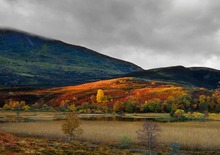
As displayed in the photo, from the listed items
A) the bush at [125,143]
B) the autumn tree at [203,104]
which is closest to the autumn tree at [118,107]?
the autumn tree at [203,104]

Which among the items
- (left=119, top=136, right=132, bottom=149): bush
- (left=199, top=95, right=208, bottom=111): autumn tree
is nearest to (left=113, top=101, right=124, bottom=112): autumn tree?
(left=199, top=95, right=208, bottom=111): autumn tree

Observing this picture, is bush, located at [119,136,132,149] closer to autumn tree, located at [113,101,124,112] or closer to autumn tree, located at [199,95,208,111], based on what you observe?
autumn tree, located at [113,101,124,112]

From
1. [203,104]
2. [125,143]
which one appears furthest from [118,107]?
[125,143]

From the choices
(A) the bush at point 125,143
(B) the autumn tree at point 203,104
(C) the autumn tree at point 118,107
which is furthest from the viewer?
(C) the autumn tree at point 118,107

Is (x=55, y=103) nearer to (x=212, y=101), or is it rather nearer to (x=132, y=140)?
(x=212, y=101)

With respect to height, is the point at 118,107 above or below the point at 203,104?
below

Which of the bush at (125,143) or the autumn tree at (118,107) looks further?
the autumn tree at (118,107)

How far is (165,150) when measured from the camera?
5131 centimetres

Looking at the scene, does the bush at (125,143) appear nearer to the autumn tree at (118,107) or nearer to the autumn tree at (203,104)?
the autumn tree at (118,107)

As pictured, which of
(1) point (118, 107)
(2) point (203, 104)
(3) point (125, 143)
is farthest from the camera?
(1) point (118, 107)

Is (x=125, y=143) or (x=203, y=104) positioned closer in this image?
(x=125, y=143)

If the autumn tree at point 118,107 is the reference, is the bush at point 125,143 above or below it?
below

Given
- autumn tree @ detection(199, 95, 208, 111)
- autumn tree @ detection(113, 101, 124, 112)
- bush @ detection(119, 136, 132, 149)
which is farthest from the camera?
autumn tree @ detection(113, 101, 124, 112)

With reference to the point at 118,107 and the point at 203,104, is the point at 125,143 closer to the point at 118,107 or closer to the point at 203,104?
the point at 118,107
